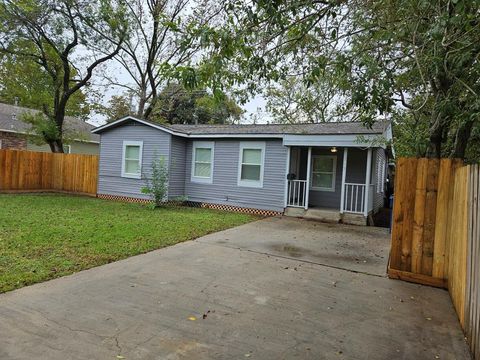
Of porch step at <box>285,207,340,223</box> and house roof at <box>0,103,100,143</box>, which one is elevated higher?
house roof at <box>0,103,100,143</box>

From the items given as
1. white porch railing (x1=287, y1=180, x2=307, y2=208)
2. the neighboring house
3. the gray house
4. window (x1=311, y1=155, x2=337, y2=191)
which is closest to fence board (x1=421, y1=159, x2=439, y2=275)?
the gray house

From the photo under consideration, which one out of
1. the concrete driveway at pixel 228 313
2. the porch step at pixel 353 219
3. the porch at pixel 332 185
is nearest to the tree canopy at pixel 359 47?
the concrete driveway at pixel 228 313

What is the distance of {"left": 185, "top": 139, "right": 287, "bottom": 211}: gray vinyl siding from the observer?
11.4 metres

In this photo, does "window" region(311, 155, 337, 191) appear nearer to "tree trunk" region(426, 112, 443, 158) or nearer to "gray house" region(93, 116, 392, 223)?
"gray house" region(93, 116, 392, 223)

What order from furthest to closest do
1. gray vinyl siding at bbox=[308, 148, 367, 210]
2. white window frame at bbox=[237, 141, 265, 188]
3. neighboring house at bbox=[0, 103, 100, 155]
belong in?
neighboring house at bbox=[0, 103, 100, 155] < white window frame at bbox=[237, 141, 265, 188] < gray vinyl siding at bbox=[308, 148, 367, 210]

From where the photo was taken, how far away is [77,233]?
6.89 metres

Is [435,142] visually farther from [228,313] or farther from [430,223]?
[228,313]

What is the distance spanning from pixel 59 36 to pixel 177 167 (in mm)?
10436

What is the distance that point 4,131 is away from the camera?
62.4ft

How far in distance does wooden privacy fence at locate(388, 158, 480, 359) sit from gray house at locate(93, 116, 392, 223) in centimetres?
501

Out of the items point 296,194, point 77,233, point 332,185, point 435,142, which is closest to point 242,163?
point 296,194

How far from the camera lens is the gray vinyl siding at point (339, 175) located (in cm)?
1124

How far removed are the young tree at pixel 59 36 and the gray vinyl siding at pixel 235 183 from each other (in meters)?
9.01

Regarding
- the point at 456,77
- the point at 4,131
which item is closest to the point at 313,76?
the point at 456,77
